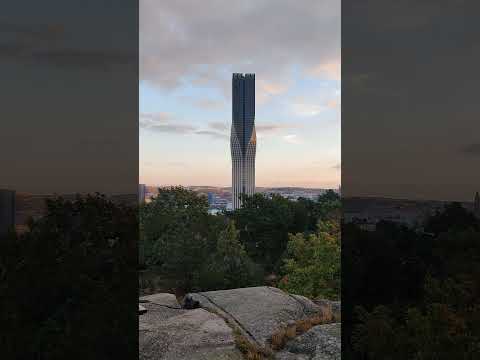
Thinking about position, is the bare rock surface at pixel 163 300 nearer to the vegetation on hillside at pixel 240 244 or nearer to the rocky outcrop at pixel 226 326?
the rocky outcrop at pixel 226 326

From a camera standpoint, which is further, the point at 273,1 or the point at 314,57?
the point at 314,57

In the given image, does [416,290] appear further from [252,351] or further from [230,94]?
[230,94]

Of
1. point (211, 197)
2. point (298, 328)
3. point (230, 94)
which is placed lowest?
point (298, 328)

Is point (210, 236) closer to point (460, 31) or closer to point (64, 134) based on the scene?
point (64, 134)

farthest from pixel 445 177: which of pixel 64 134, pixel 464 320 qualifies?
pixel 64 134

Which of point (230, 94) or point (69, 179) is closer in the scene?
point (69, 179)

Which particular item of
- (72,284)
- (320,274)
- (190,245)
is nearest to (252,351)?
(72,284)

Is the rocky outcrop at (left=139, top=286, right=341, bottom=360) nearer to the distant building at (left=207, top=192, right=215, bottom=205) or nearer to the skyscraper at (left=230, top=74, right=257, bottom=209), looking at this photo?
the distant building at (left=207, top=192, right=215, bottom=205)
